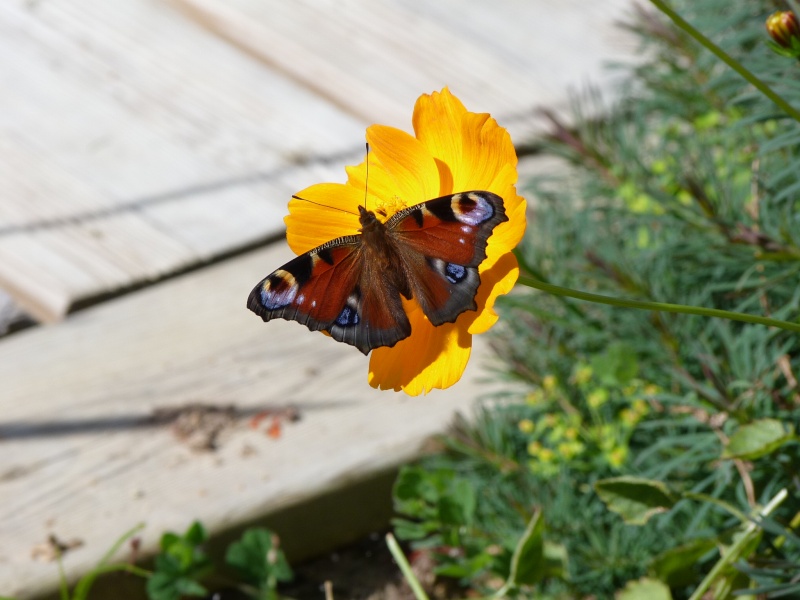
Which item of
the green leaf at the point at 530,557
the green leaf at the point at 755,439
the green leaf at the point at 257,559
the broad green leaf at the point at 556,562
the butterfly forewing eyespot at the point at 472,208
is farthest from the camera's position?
the green leaf at the point at 257,559

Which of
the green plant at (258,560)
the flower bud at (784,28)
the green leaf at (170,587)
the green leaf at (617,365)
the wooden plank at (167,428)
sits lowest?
the green leaf at (170,587)

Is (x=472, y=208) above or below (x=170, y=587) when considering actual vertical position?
above

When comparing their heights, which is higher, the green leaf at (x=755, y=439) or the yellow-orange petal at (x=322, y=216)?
the yellow-orange petal at (x=322, y=216)

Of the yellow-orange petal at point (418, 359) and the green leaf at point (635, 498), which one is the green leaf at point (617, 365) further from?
the yellow-orange petal at point (418, 359)

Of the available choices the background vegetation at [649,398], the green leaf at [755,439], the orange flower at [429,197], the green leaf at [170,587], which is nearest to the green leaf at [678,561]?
the background vegetation at [649,398]

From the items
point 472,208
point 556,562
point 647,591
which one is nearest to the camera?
point 472,208

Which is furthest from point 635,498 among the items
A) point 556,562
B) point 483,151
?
point 483,151

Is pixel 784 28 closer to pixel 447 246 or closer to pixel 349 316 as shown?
pixel 447 246
